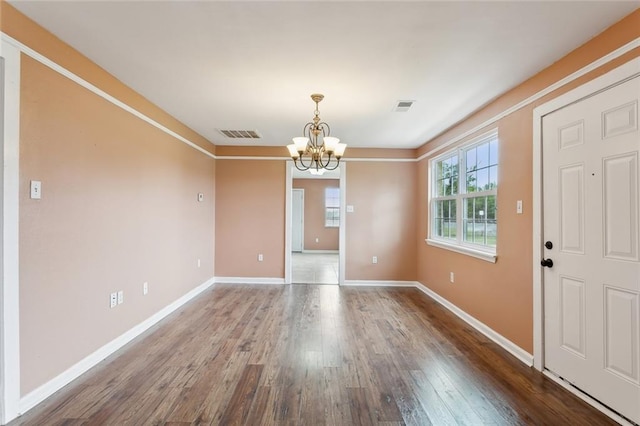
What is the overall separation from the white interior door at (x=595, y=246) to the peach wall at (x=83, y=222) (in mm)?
3591

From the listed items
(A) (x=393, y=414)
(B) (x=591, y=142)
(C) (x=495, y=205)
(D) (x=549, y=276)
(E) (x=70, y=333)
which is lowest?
(A) (x=393, y=414)

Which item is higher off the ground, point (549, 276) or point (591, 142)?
point (591, 142)

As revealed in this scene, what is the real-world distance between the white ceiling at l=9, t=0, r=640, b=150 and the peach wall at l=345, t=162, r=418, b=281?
1971 millimetres

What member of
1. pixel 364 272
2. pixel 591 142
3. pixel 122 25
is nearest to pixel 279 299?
pixel 364 272

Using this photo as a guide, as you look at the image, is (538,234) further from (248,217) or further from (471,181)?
(248,217)

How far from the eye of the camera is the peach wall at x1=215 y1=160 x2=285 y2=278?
5.10 meters

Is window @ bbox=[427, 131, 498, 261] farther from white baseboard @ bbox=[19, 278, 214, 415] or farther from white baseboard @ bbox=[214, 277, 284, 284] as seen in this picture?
white baseboard @ bbox=[19, 278, 214, 415]

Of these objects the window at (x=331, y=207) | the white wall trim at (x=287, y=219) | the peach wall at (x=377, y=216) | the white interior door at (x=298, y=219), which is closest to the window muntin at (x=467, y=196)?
the peach wall at (x=377, y=216)

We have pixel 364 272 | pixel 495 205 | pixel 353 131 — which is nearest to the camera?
pixel 495 205

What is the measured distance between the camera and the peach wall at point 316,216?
9570mm

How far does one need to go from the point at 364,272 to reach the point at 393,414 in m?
3.33

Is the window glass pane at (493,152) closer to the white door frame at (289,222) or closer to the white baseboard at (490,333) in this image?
the white baseboard at (490,333)

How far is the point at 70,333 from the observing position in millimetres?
2133

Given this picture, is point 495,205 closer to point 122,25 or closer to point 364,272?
point 364,272
